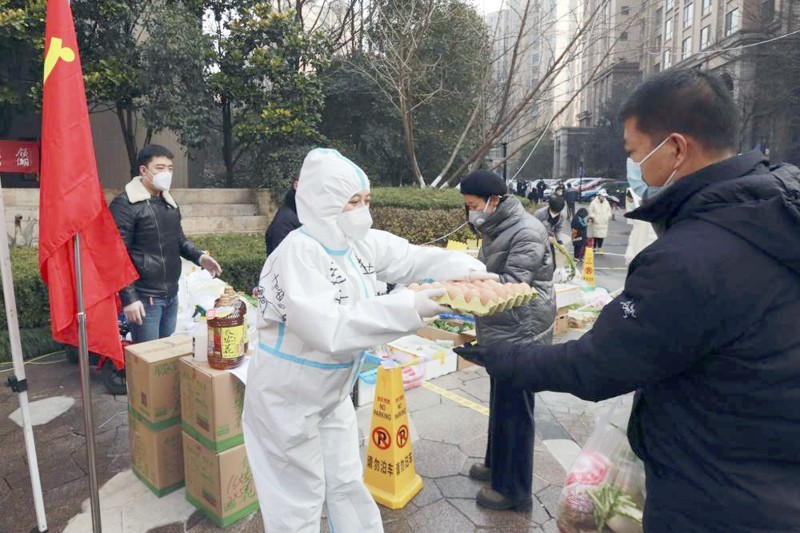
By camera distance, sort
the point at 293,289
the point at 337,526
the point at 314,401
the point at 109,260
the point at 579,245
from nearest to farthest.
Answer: the point at 293,289 → the point at 314,401 → the point at 337,526 → the point at 109,260 → the point at 579,245

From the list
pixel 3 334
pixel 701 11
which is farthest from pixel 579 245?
pixel 701 11

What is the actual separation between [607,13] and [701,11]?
119 ft

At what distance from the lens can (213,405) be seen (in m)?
2.75

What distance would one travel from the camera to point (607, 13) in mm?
9445

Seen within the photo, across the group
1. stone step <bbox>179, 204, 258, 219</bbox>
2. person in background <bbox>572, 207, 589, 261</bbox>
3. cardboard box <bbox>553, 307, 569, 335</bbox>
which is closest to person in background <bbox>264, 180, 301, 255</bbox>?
cardboard box <bbox>553, 307, 569, 335</bbox>

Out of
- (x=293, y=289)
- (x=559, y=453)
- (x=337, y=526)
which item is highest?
(x=293, y=289)

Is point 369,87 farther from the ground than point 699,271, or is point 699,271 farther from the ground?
point 369,87

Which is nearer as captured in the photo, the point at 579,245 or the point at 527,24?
the point at 527,24

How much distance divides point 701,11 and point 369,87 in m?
35.8

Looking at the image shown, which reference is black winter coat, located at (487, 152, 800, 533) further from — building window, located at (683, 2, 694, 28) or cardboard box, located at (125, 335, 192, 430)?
building window, located at (683, 2, 694, 28)

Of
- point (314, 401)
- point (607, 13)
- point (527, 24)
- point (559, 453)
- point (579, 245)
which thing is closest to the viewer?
point (314, 401)

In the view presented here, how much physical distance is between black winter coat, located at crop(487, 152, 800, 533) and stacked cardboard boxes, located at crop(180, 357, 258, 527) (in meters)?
2.05

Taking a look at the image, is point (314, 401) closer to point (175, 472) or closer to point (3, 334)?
point (175, 472)

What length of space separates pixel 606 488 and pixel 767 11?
35.8 meters
